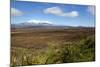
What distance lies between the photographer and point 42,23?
291 centimetres

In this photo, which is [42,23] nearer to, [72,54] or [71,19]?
[71,19]

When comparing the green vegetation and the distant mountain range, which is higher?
the distant mountain range

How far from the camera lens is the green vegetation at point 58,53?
279 cm

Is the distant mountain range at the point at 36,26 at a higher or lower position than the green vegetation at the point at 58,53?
higher

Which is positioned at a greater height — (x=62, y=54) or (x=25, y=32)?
(x=25, y=32)

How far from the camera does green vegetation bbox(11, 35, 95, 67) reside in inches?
110

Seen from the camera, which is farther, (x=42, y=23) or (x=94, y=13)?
(x=94, y=13)

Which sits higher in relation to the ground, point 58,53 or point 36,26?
point 36,26

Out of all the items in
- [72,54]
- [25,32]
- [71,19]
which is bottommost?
[72,54]

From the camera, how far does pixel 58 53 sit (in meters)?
2.98
